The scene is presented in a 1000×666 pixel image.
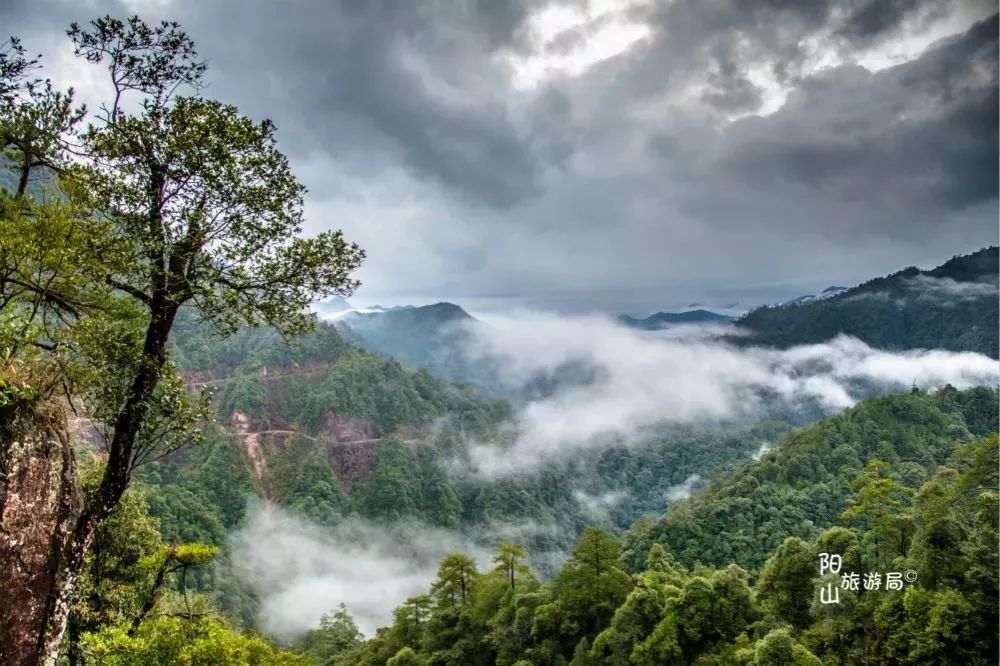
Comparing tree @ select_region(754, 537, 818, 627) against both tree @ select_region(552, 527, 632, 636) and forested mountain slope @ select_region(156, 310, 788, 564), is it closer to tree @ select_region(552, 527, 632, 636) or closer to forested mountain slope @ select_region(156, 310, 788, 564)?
tree @ select_region(552, 527, 632, 636)

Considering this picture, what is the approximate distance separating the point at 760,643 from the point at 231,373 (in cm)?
11953

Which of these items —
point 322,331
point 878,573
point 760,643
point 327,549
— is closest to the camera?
point 760,643

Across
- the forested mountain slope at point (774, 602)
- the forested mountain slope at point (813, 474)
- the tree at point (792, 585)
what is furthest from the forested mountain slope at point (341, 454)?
the tree at point (792, 585)

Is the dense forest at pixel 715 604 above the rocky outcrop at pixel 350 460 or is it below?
above

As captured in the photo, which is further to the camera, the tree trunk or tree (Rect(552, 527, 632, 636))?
tree (Rect(552, 527, 632, 636))

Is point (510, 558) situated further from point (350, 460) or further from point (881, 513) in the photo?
point (350, 460)

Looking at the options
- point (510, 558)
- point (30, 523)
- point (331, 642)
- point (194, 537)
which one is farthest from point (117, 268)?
point (194, 537)

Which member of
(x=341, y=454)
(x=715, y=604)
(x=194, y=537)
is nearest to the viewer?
(x=715, y=604)

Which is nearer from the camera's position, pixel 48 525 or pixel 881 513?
pixel 48 525

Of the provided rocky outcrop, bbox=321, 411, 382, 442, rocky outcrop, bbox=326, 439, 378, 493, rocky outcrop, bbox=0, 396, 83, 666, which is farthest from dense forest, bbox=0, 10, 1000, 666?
rocky outcrop, bbox=321, 411, 382, 442

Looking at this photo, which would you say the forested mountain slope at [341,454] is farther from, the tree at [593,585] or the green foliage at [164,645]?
the green foliage at [164,645]

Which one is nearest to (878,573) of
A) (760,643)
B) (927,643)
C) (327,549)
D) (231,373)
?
(927,643)

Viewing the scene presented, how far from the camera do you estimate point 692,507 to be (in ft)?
247

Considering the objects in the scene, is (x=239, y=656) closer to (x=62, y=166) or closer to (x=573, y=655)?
(x=62, y=166)
